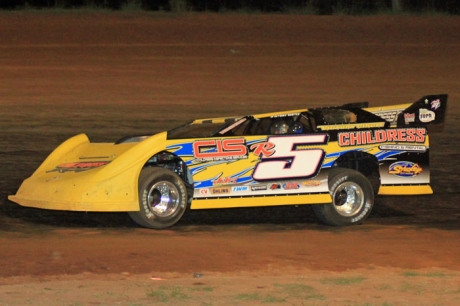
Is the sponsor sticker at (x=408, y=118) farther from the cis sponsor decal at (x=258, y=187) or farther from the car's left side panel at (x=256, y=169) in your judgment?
the cis sponsor decal at (x=258, y=187)

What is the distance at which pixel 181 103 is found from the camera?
2302cm

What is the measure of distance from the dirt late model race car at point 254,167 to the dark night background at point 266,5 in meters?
27.3

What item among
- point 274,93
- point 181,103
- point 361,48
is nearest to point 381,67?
point 361,48

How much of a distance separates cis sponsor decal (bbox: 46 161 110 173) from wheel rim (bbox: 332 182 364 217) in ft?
7.83

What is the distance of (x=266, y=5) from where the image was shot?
40.4 metres

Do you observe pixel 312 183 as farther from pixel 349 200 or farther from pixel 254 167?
pixel 254 167

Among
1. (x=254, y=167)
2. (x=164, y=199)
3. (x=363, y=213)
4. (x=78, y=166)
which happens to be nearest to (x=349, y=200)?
(x=363, y=213)

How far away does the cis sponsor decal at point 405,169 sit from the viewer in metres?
11.5

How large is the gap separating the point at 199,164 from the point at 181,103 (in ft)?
39.9

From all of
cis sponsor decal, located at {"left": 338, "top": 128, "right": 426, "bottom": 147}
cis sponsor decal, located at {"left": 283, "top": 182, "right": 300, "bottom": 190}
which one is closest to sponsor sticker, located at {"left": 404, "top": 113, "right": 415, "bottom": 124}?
cis sponsor decal, located at {"left": 338, "top": 128, "right": 426, "bottom": 147}

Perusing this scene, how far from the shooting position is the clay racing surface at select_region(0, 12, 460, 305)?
8.62 metres

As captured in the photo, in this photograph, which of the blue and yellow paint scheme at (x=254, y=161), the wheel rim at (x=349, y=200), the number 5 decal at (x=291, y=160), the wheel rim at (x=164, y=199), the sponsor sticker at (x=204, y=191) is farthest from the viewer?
the wheel rim at (x=349, y=200)

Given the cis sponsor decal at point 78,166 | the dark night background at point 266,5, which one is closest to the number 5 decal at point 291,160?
the cis sponsor decal at point 78,166

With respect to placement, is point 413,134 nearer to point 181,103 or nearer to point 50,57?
point 181,103
